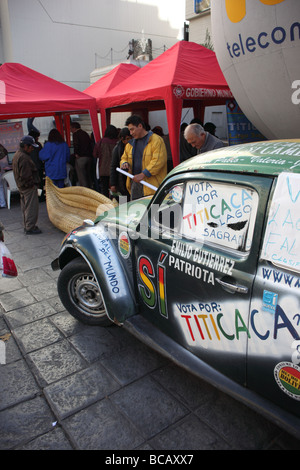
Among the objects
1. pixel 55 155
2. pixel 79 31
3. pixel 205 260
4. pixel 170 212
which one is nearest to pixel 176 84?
pixel 55 155

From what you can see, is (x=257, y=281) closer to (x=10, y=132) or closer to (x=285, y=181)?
(x=285, y=181)

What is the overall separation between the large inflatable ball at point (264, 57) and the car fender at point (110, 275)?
212cm

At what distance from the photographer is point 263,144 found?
2268 millimetres

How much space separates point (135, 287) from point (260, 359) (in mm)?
1274

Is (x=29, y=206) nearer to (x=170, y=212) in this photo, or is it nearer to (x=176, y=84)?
(x=176, y=84)

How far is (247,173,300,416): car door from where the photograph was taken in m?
1.75

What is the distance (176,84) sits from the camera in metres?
6.05

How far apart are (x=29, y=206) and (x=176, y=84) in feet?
11.5

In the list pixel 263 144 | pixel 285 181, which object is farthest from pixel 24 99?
pixel 285 181

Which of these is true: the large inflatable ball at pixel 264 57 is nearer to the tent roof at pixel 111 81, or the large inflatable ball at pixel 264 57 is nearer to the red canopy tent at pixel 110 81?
the red canopy tent at pixel 110 81

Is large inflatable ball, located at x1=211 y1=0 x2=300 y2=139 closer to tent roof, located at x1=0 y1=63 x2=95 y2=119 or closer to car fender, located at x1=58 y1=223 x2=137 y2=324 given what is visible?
car fender, located at x1=58 y1=223 x2=137 y2=324

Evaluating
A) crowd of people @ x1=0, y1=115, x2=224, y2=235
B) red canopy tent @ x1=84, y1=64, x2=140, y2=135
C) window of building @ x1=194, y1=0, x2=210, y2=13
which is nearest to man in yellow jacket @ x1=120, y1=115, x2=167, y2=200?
crowd of people @ x1=0, y1=115, x2=224, y2=235

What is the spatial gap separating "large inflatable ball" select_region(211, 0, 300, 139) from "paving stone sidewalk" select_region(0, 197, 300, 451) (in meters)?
2.66

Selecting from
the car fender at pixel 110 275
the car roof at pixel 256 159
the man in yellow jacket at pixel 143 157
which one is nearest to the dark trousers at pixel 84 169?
the man in yellow jacket at pixel 143 157
